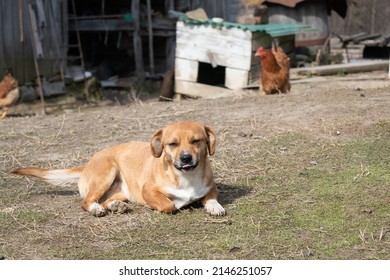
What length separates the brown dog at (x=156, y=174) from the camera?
5.48 m

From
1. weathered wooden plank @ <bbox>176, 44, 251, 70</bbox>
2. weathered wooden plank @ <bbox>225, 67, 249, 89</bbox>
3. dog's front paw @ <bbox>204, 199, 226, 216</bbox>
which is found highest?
dog's front paw @ <bbox>204, 199, 226, 216</bbox>

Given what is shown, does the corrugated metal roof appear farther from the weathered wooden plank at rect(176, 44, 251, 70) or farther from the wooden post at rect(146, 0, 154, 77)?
the wooden post at rect(146, 0, 154, 77)

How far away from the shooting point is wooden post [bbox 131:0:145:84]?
20.2 meters

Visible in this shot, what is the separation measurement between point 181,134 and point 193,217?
2.30 ft

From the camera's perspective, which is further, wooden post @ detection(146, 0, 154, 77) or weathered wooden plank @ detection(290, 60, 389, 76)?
wooden post @ detection(146, 0, 154, 77)

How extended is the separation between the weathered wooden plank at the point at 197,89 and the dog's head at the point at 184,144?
9.54 meters

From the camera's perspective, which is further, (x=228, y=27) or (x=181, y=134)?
(x=228, y=27)

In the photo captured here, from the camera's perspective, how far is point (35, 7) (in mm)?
18047

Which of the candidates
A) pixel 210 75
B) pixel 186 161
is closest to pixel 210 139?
pixel 186 161

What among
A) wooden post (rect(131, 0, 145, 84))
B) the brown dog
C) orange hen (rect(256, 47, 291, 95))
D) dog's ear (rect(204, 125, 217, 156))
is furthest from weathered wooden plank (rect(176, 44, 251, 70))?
dog's ear (rect(204, 125, 217, 156))

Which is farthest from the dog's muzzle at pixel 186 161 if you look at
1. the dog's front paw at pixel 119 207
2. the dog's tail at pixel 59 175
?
the dog's tail at pixel 59 175

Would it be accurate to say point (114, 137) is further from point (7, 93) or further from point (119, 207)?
point (7, 93)
